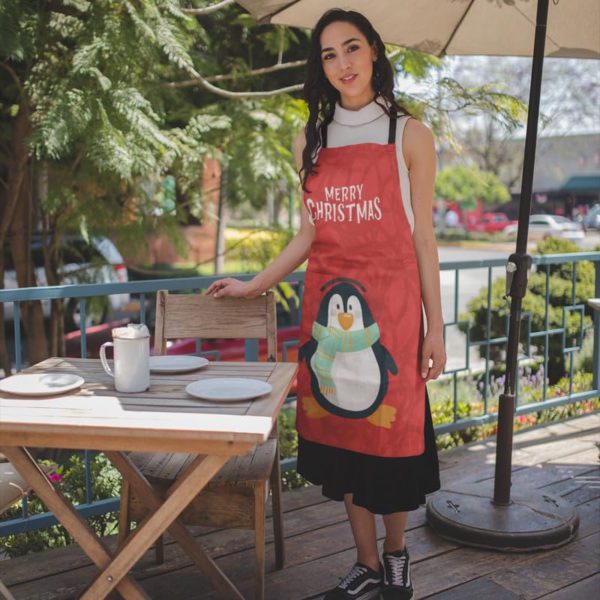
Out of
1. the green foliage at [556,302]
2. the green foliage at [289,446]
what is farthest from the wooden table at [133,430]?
the green foliage at [556,302]

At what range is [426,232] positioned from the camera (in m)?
2.39

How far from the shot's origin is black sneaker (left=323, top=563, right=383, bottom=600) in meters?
2.53

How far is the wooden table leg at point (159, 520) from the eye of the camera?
1891 millimetres

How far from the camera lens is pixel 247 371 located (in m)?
2.32

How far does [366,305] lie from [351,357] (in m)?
0.17

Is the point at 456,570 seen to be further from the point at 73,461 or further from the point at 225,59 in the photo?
the point at 225,59

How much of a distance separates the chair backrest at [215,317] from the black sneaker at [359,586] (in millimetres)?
820

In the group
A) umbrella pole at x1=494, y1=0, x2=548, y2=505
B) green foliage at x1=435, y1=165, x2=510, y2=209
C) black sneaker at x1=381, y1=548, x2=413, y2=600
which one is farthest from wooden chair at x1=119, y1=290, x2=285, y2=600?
green foliage at x1=435, y1=165, x2=510, y2=209

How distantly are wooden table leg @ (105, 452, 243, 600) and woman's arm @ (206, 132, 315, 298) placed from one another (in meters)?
0.75

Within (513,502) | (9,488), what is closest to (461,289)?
(513,502)

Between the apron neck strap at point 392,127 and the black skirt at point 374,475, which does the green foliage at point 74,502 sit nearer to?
the black skirt at point 374,475

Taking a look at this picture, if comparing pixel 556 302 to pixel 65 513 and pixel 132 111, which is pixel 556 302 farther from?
pixel 65 513

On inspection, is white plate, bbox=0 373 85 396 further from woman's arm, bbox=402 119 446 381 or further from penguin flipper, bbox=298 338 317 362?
woman's arm, bbox=402 119 446 381

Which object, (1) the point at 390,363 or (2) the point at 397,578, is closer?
(1) the point at 390,363
